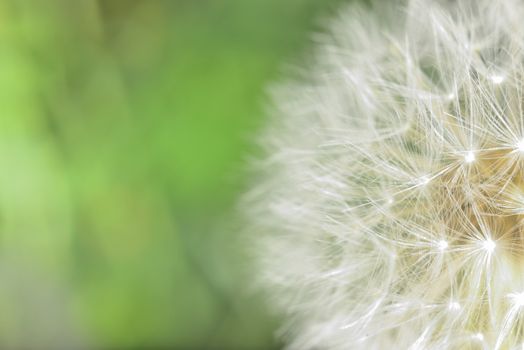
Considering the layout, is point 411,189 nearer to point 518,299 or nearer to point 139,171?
point 518,299

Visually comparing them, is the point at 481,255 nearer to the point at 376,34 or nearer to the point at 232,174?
the point at 376,34

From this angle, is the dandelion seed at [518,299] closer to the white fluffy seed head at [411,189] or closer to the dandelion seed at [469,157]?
the white fluffy seed head at [411,189]

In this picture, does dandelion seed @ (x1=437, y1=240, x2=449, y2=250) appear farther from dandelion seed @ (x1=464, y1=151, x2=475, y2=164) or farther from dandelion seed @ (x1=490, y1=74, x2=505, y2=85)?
dandelion seed @ (x1=490, y1=74, x2=505, y2=85)

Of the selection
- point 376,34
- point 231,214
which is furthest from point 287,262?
point 231,214

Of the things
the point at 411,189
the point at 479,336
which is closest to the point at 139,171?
the point at 411,189

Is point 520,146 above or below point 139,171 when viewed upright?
below
